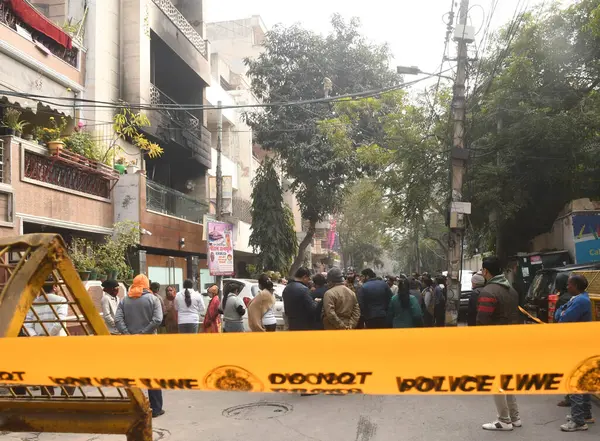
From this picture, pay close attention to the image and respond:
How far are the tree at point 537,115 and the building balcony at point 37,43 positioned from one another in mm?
11132

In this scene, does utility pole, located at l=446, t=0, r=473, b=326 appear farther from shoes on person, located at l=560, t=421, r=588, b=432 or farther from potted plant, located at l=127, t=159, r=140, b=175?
potted plant, located at l=127, t=159, r=140, b=175

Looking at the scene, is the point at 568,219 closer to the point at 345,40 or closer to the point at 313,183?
the point at 313,183

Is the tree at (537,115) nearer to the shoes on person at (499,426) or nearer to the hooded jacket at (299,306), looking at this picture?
the hooded jacket at (299,306)

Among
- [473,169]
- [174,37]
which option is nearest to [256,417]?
[473,169]

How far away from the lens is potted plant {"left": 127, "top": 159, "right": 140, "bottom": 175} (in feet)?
58.7

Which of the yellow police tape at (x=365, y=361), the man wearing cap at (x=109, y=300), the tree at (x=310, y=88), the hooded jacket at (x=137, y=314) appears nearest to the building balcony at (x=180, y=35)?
the tree at (x=310, y=88)

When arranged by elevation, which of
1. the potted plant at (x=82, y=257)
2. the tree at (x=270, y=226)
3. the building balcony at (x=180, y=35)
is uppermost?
the building balcony at (x=180, y=35)

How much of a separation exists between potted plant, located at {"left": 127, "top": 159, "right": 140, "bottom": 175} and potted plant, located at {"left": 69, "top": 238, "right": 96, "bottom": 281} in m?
3.69

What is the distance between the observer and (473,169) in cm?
1883

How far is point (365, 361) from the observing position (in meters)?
2.27

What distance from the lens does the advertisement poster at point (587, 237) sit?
19.1 m

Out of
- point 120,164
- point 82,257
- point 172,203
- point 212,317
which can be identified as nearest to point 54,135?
point 120,164

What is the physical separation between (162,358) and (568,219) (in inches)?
793

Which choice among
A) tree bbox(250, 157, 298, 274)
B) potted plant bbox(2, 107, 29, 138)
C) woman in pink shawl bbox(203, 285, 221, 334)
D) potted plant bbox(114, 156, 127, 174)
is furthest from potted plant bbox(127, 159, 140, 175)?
woman in pink shawl bbox(203, 285, 221, 334)
